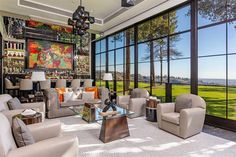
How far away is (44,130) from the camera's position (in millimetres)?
2223

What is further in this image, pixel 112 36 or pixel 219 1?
pixel 112 36

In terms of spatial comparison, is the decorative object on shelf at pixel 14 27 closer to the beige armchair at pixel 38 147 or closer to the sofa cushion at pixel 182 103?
the beige armchair at pixel 38 147

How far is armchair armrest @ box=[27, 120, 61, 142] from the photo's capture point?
216 cm

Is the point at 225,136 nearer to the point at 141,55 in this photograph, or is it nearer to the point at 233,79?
the point at 233,79

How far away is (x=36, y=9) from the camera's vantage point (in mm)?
5992

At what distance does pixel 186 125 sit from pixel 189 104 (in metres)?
0.64

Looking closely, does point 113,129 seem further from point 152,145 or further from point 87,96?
point 87,96

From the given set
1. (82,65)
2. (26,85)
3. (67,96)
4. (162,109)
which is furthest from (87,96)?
(82,65)

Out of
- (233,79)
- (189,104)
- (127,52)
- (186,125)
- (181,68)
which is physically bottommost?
(186,125)

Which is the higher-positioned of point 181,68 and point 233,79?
point 181,68

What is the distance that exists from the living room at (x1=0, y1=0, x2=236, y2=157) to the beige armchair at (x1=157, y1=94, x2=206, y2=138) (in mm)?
21

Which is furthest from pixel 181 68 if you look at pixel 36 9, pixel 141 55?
pixel 36 9

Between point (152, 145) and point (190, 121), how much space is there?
949mm

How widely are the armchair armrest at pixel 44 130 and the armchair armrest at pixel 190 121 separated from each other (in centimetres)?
235
